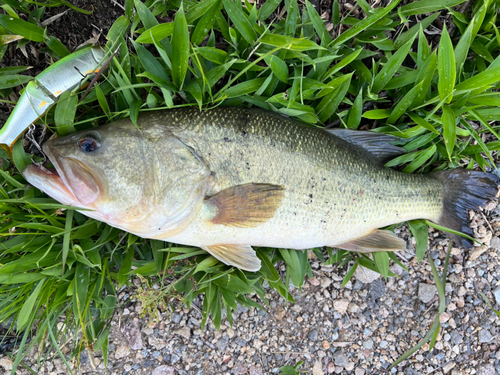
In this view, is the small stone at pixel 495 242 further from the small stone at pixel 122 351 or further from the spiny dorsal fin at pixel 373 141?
the small stone at pixel 122 351

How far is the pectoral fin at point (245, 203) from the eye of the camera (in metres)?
1.84

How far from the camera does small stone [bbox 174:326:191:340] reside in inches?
96.2

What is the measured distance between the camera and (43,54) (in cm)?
207

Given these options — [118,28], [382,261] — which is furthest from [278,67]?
[382,261]

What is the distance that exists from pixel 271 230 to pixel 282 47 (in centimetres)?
109

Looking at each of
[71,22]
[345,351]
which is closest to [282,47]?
[71,22]

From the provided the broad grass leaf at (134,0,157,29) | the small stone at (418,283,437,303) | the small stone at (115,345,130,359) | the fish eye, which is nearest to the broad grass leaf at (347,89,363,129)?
the broad grass leaf at (134,0,157,29)

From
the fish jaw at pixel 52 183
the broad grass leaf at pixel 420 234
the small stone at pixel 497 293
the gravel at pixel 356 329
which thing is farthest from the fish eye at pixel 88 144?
the small stone at pixel 497 293

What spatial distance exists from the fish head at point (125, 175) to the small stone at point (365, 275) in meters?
1.51

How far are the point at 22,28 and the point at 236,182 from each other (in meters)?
1.57

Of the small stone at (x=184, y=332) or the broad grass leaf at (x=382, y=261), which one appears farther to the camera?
the small stone at (x=184, y=332)

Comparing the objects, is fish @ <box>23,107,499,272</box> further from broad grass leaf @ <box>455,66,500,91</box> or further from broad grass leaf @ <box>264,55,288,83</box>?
broad grass leaf @ <box>455,66,500,91</box>

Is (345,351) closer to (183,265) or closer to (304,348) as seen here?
(304,348)

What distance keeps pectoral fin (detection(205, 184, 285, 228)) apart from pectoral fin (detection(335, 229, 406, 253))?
0.72 metres
